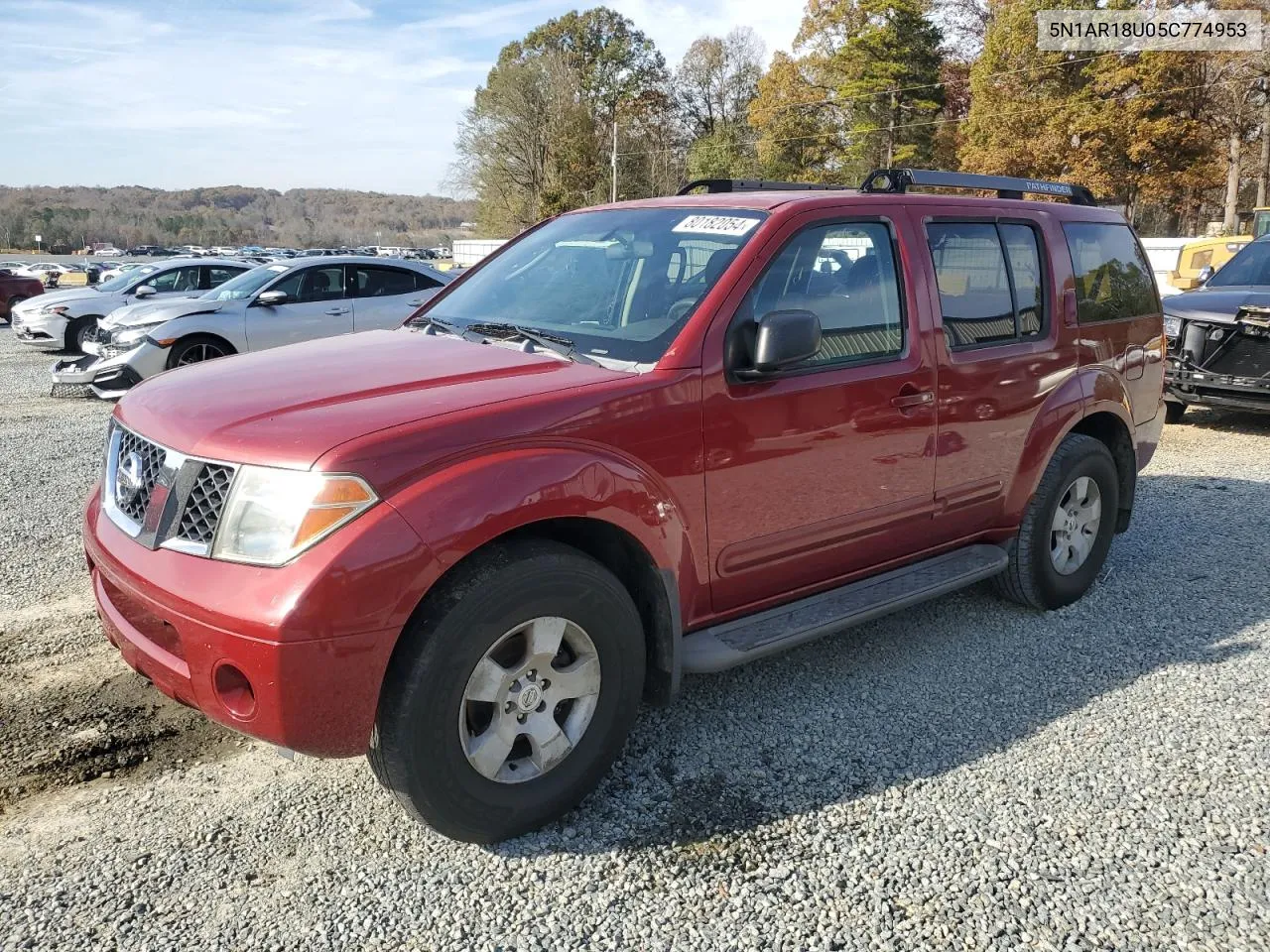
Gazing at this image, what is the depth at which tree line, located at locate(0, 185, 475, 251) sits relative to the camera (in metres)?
111

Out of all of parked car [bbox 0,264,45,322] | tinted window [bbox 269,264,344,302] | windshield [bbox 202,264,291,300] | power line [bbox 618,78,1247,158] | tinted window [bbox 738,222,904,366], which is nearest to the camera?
tinted window [bbox 738,222,904,366]

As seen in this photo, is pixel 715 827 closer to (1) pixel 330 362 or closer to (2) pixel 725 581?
(2) pixel 725 581

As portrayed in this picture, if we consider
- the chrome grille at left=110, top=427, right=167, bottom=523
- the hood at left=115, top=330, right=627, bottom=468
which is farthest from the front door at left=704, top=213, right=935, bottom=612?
the chrome grille at left=110, top=427, right=167, bottom=523

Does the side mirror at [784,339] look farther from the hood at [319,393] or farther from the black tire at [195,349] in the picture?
the black tire at [195,349]

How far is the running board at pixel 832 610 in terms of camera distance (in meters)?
3.21

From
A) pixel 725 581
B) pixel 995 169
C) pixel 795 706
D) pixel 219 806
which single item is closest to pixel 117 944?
pixel 219 806

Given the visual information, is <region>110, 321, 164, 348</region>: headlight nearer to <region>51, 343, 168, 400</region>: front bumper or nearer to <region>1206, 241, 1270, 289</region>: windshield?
<region>51, 343, 168, 400</region>: front bumper

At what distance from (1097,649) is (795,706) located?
5.01 ft

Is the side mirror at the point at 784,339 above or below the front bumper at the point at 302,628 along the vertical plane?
above

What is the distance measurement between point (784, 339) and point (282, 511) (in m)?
1.60

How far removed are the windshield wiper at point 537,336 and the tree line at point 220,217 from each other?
10164 cm

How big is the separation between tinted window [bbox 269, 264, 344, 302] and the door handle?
848cm

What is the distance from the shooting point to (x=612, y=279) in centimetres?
364

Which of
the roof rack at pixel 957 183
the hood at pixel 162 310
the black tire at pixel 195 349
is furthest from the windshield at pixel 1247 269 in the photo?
the hood at pixel 162 310
